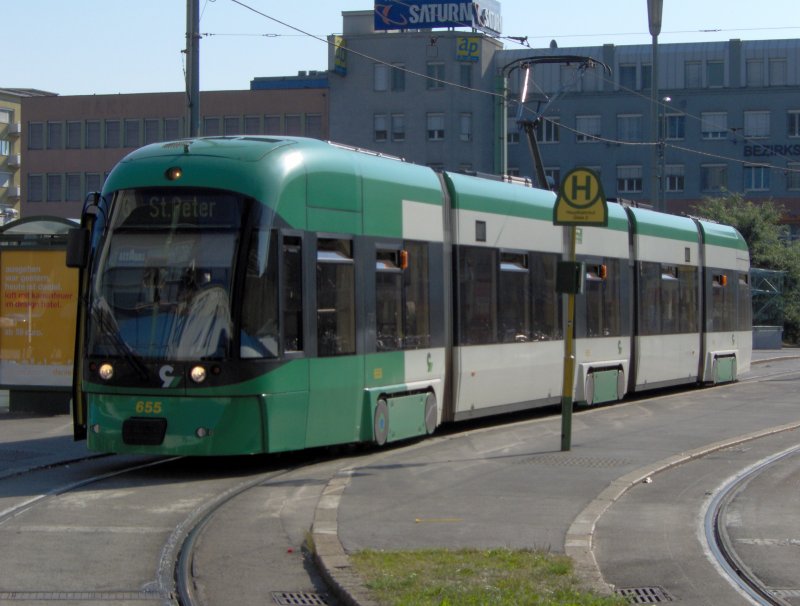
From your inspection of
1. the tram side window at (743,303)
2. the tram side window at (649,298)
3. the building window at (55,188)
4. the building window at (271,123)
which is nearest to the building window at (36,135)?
the building window at (55,188)

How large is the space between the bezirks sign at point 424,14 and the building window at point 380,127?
552cm

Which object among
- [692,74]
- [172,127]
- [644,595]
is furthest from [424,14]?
[644,595]

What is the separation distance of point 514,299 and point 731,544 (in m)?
8.43

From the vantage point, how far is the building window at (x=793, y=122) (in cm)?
7744

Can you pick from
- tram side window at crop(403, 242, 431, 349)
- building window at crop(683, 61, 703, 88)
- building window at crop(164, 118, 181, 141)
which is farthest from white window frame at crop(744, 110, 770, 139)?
tram side window at crop(403, 242, 431, 349)

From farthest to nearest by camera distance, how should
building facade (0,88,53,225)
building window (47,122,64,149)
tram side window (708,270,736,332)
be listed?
1. building facade (0,88,53,225)
2. building window (47,122,64,149)
3. tram side window (708,270,736,332)

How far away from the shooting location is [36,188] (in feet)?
266

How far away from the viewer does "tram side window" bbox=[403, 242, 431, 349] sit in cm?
1506

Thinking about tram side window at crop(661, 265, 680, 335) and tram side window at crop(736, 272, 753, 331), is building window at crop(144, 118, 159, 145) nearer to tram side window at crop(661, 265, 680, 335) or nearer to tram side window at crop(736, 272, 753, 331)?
tram side window at crop(736, 272, 753, 331)

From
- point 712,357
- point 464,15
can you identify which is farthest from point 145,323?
point 464,15

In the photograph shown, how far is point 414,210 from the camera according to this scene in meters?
15.3

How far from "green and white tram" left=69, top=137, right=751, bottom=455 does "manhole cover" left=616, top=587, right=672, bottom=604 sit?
5205 mm

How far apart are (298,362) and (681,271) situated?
535 inches

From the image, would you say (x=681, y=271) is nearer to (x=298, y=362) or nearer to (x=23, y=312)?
(x=23, y=312)
